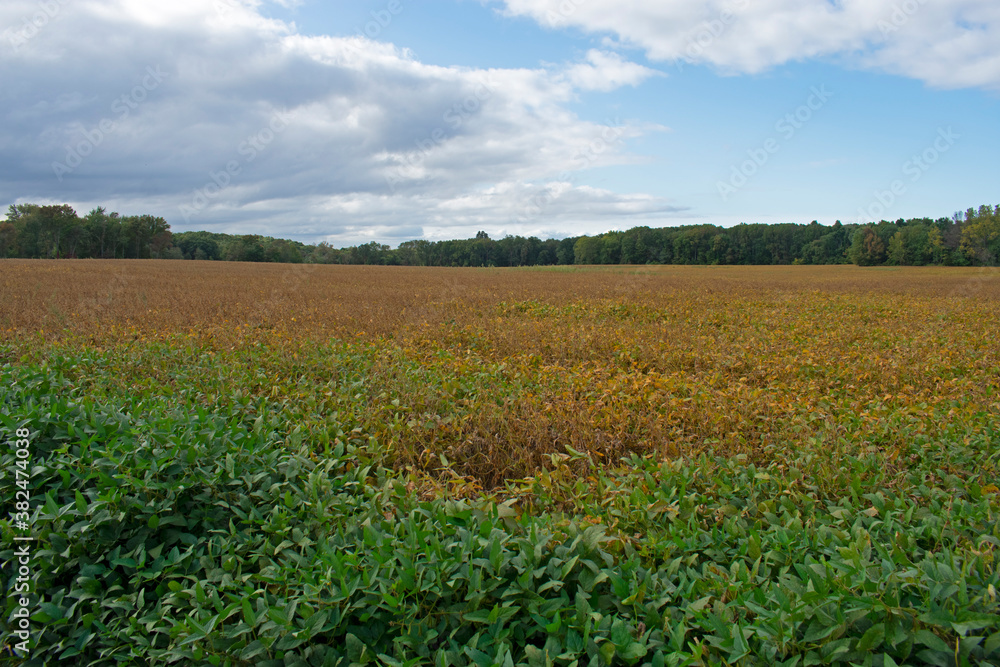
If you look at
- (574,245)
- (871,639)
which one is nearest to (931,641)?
(871,639)

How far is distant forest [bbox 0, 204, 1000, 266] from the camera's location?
67688 mm

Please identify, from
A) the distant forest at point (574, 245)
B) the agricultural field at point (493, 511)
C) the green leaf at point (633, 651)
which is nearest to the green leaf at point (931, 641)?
the agricultural field at point (493, 511)

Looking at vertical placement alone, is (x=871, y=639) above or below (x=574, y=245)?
below

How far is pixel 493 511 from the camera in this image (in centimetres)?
310

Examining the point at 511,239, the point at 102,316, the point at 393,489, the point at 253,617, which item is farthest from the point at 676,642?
the point at 511,239

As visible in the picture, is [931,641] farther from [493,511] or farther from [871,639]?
[493,511]

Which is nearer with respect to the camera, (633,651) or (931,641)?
(931,641)

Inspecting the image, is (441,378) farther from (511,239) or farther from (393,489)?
(511,239)

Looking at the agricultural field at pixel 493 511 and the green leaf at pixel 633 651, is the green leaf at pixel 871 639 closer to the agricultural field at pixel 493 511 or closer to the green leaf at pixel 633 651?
the agricultural field at pixel 493 511

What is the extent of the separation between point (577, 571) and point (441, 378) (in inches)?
163

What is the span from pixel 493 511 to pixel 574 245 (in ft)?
351

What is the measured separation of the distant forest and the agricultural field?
64340 mm

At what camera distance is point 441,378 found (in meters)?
6.54

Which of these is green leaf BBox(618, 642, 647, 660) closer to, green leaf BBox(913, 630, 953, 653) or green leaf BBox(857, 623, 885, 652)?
green leaf BBox(857, 623, 885, 652)
